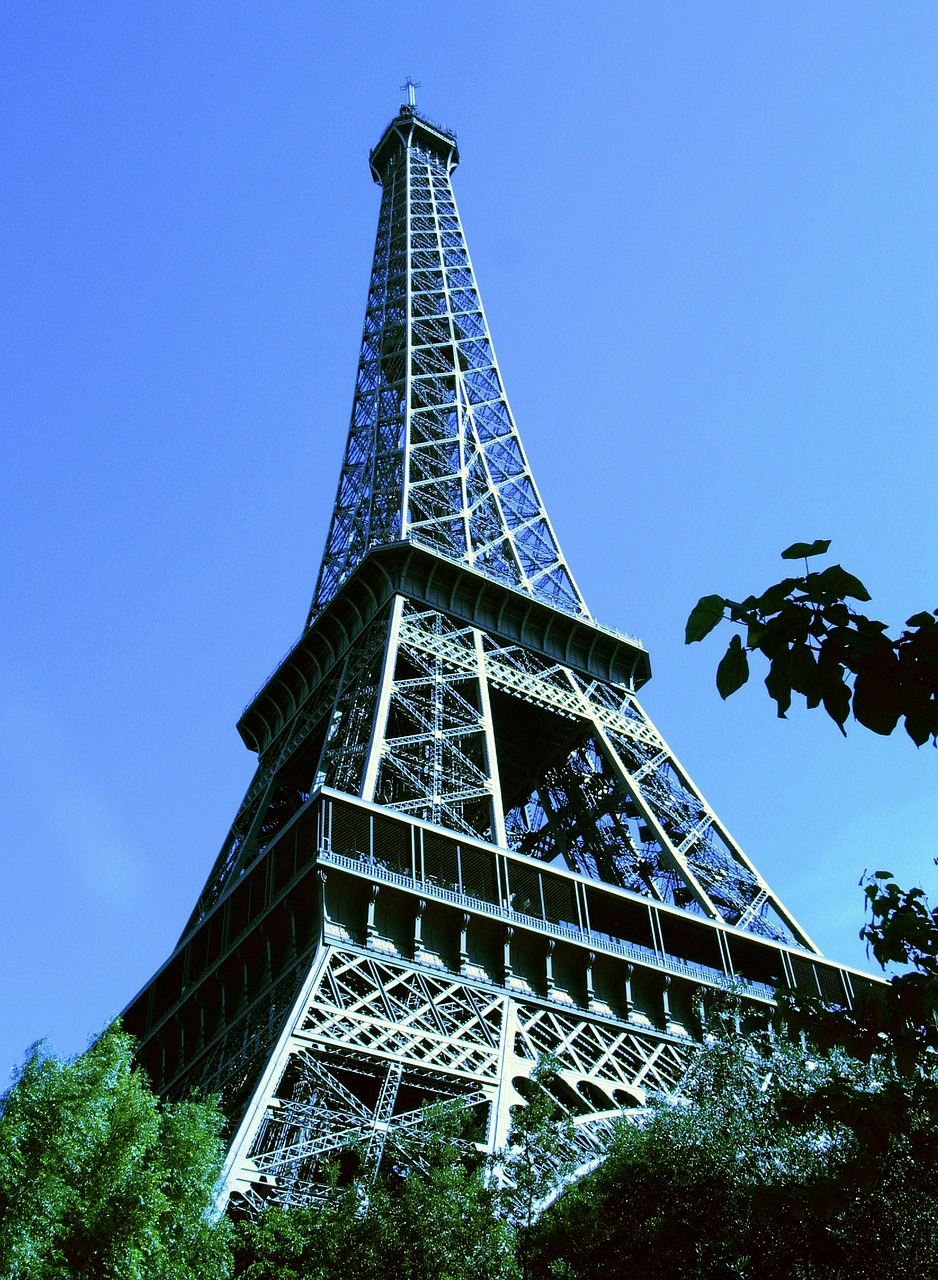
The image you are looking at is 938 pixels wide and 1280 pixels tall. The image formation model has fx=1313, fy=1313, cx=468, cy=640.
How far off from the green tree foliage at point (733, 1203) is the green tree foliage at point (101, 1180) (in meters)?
4.61

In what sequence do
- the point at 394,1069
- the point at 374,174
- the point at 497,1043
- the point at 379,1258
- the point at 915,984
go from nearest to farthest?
the point at 915,984 → the point at 379,1258 → the point at 394,1069 → the point at 497,1043 → the point at 374,174

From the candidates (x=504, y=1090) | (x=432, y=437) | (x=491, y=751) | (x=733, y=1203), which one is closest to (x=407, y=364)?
(x=432, y=437)

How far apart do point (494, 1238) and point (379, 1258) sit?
58.9 inches

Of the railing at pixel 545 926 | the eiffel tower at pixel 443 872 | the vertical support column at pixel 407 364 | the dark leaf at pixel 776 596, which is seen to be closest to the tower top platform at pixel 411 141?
the vertical support column at pixel 407 364

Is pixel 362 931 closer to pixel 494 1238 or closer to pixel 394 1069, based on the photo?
pixel 394 1069

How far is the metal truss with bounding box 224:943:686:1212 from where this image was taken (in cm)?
2159

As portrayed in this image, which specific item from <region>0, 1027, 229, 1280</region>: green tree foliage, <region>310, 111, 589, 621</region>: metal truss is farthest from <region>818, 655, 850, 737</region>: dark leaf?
<region>310, 111, 589, 621</region>: metal truss

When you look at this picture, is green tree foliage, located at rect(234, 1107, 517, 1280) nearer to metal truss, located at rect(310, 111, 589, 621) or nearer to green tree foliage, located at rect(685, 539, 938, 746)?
green tree foliage, located at rect(685, 539, 938, 746)

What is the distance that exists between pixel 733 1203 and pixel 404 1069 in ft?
29.3

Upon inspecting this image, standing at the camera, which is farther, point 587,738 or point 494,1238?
point 587,738

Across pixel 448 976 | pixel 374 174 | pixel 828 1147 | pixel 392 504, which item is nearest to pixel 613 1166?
pixel 828 1147

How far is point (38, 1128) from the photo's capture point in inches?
677

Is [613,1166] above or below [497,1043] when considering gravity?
below

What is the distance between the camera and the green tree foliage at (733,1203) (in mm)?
15945
